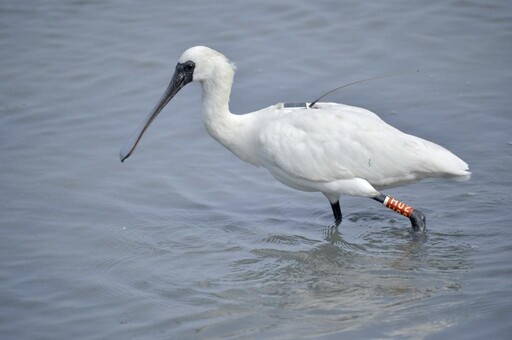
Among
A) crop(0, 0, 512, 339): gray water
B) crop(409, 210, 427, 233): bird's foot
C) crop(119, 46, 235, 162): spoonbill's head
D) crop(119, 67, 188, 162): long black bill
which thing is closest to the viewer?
crop(0, 0, 512, 339): gray water

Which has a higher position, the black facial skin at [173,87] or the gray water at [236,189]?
the black facial skin at [173,87]

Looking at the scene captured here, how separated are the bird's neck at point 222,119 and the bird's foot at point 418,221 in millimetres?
1771

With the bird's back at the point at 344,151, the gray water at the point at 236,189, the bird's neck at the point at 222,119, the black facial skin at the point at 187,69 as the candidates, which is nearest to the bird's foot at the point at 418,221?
the gray water at the point at 236,189

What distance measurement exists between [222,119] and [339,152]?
1.24 m

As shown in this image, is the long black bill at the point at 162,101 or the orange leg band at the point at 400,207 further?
the long black bill at the point at 162,101

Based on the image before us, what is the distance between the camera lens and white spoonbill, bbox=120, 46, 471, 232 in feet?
28.8

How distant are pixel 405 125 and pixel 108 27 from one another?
5.88 metres

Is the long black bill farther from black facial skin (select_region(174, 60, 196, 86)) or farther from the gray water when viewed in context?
the gray water

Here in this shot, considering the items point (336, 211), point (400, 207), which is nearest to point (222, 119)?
point (336, 211)

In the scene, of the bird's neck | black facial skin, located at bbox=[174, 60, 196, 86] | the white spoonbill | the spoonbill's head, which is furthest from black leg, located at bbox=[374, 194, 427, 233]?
black facial skin, located at bbox=[174, 60, 196, 86]

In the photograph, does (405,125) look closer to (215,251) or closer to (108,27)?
(215,251)

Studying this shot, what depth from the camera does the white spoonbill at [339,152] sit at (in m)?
8.77

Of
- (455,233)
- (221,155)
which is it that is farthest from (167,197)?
(455,233)

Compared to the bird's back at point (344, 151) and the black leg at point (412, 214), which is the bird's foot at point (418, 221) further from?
the bird's back at point (344, 151)
